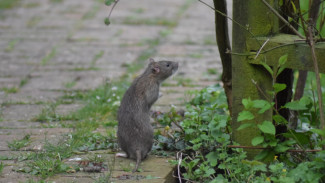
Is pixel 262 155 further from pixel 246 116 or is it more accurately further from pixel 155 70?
pixel 155 70

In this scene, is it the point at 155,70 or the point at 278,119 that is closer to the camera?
the point at 278,119

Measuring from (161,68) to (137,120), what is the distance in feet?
3.40

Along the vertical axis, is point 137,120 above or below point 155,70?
below

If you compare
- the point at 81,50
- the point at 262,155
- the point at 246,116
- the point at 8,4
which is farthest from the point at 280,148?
the point at 8,4

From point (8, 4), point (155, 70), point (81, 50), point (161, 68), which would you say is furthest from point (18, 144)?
point (8, 4)

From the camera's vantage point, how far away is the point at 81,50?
7.78 meters

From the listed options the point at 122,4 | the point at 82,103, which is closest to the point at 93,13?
the point at 122,4

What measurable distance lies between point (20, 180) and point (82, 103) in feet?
6.93

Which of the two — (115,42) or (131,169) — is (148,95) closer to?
(131,169)

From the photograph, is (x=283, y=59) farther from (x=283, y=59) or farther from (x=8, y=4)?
(x=8, y=4)

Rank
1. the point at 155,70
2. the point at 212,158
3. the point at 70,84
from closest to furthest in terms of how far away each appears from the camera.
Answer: the point at 212,158 < the point at 155,70 < the point at 70,84

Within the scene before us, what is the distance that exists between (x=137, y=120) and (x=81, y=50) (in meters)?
3.69

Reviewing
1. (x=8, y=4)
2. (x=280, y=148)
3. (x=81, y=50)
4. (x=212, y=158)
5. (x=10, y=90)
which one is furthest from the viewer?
(x=8, y=4)

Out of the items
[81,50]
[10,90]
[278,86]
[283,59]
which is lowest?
[10,90]
